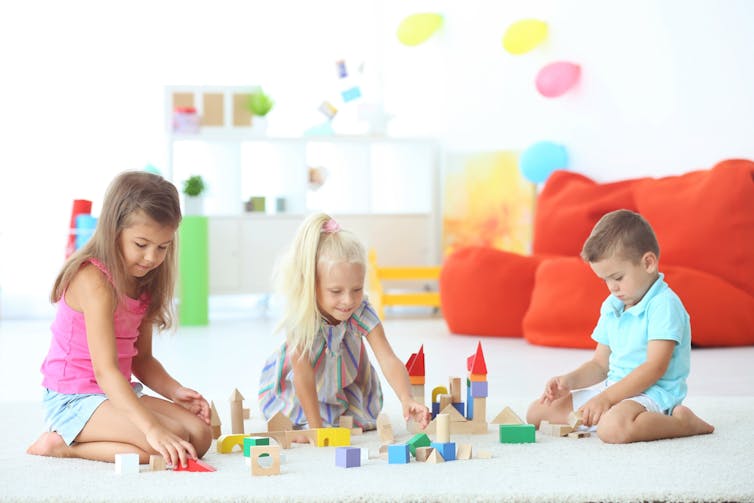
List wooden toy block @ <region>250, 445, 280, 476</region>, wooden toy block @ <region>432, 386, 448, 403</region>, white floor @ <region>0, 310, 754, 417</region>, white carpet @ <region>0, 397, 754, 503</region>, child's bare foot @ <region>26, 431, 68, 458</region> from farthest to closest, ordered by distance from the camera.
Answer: white floor @ <region>0, 310, 754, 417</region>
wooden toy block @ <region>432, 386, 448, 403</region>
child's bare foot @ <region>26, 431, 68, 458</region>
wooden toy block @ <region>250, 445, 280, 476</region>
white carpet @ <region>0, 397, 754, 503</region>

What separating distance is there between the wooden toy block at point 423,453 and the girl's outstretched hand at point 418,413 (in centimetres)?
17

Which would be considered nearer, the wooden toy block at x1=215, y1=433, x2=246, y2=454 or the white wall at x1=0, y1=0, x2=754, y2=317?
the wooden toy block at x1=215, y1=433, x2=246, y2=454

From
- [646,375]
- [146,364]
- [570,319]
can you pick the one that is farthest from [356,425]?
[570,319]

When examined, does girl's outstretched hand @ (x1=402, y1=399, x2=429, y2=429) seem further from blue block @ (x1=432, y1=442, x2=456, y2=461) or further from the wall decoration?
the wall decoration

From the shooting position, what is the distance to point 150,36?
5.70 m

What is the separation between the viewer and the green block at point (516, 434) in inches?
81.4

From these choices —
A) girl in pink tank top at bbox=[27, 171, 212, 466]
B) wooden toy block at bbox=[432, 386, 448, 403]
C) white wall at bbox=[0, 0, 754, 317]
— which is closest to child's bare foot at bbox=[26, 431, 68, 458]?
girl in pink tank top at bbox=[27, 171, 212, 466]

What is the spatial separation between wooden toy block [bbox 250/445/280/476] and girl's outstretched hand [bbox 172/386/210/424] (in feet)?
1.03

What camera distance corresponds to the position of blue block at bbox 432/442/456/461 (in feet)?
6.18

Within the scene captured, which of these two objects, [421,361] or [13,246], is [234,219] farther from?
[421,361]

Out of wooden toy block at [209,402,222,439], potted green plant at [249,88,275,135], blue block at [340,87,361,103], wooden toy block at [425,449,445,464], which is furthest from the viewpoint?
blue block at [340,87,361,103]

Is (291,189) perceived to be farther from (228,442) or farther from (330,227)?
(228,442)

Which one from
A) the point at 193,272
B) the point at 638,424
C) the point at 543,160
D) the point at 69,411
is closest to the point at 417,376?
the point at 638,424

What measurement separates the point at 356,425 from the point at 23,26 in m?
4.05
